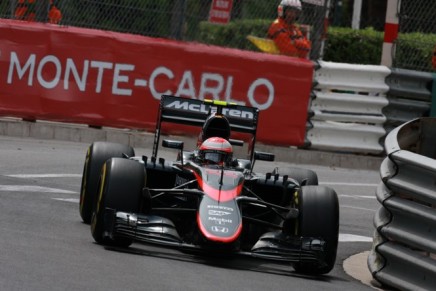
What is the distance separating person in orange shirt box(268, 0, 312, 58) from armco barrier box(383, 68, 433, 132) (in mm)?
1361

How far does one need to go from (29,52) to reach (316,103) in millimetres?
4048

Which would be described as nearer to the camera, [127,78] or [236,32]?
[127,78]

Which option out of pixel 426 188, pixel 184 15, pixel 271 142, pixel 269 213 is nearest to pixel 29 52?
pixel 184 15

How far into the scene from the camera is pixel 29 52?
733 inches

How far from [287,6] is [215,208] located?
34.8 ft

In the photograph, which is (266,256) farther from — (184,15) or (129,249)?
(184,15)

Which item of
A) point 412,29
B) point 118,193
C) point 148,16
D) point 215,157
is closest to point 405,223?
point 215,157

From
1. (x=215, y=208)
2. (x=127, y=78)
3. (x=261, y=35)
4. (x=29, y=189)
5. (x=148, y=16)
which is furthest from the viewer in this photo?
(x=261, y=35)

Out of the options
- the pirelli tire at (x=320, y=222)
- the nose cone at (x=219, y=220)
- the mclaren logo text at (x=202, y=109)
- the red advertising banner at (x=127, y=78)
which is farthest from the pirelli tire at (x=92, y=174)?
the red advertising banner at (x=127, y=78)

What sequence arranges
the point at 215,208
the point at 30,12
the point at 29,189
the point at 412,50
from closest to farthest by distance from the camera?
the point at 215,208 → the point at 29,189 → the point at 30,12 → the point at 412,50

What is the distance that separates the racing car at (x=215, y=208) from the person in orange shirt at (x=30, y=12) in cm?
806

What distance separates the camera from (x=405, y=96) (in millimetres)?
19438

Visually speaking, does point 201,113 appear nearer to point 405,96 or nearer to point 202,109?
point 202,109

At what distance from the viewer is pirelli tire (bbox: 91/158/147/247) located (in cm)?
995
